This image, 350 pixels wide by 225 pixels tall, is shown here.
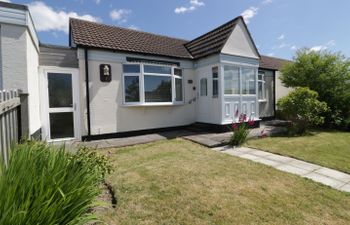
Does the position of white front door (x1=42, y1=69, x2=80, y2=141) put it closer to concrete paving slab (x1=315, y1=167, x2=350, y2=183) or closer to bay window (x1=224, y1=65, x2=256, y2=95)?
bay window (x1=224, y1=65, x2=256, y2=95)

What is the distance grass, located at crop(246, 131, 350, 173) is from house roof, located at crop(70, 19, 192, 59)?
226 inches

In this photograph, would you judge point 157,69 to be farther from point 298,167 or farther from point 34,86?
point 298,167

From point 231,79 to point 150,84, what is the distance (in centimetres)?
395

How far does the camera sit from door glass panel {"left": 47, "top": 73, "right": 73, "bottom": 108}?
7.34 m

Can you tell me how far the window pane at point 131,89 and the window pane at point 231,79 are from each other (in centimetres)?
415

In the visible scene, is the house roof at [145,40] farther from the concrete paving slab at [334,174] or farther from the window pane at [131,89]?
the concrete paving slab at [334,174]

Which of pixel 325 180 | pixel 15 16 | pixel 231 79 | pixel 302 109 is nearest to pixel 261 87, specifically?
pixel 302 109

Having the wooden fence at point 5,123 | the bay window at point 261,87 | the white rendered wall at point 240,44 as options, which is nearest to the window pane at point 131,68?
the white rendered wall at point 240,44

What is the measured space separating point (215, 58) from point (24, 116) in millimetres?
7688

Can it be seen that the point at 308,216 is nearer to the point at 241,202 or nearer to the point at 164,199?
the point at 241,202

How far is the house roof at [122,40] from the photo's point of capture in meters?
8.10

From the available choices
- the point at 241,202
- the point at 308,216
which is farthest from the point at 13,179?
the point at 308,216

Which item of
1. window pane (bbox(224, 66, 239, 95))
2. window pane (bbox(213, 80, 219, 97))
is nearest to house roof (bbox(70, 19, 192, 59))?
window pane (bbox(213, 80, 219, 97))

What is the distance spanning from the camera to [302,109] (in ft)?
31.5
